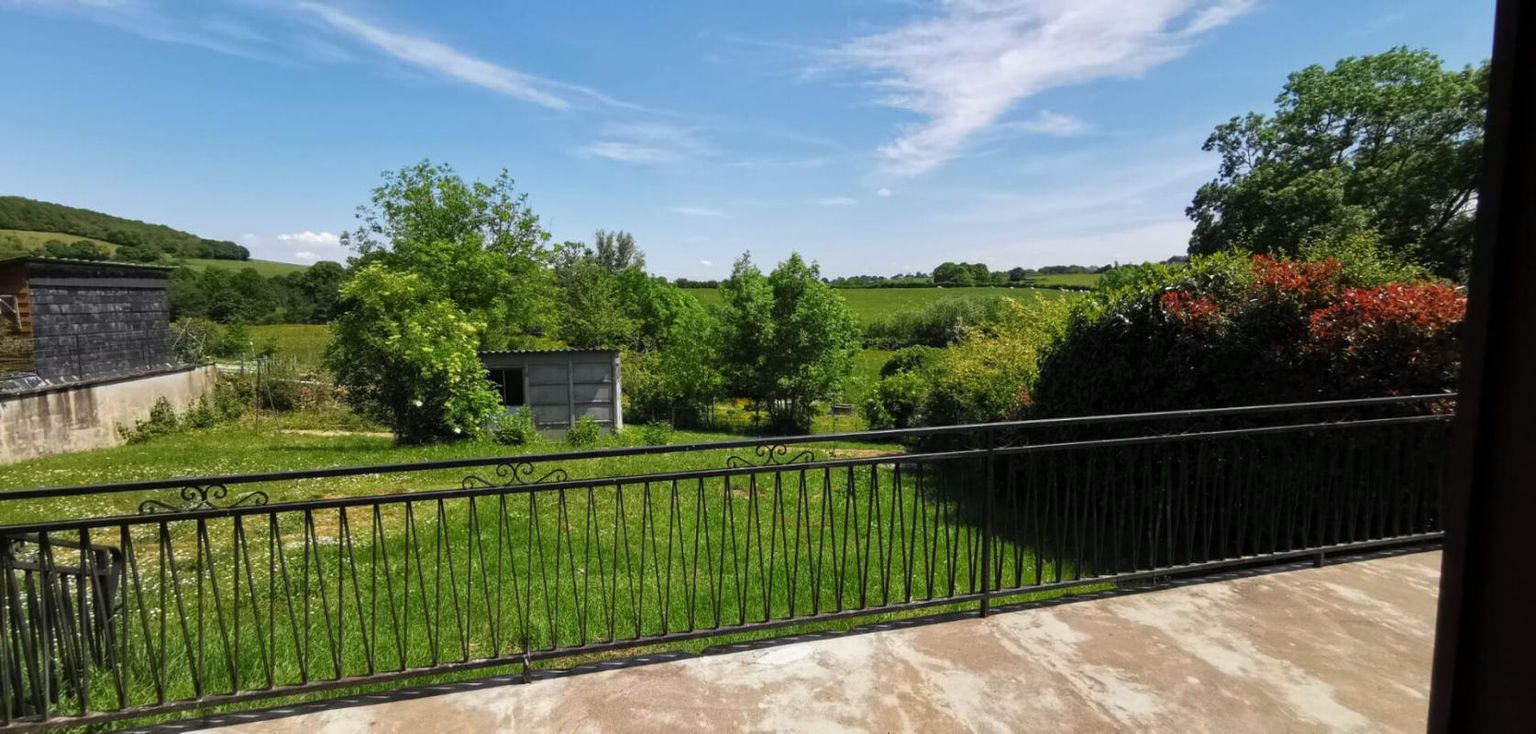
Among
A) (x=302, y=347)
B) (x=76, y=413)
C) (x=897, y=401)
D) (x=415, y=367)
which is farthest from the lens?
(x=302, y=347)

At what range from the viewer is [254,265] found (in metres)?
48.2

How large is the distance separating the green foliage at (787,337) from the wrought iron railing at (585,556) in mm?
13617

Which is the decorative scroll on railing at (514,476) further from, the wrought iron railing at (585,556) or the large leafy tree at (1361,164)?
the large leafy tree at (1361,164)

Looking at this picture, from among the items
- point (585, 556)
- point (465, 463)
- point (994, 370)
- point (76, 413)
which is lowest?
point (76, 413)

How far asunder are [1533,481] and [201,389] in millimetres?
23215

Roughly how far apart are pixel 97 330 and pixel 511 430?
11004 millimetres

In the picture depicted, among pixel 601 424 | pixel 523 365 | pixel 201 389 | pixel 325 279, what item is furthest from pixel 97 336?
pixel 325 279

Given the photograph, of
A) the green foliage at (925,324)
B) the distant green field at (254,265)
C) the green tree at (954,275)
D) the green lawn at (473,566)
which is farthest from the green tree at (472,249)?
the green tree at (954,275)

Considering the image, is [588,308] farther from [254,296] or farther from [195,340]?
[254,296]

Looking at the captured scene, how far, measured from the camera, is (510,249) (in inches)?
905

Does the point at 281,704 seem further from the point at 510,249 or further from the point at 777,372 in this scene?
the point at 510,249

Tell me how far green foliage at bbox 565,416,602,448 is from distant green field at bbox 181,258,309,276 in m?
40.5

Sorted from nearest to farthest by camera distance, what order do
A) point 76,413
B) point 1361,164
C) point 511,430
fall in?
point 76,413
point 511,430
point 1361,164

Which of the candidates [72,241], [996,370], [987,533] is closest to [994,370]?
[996,370]
